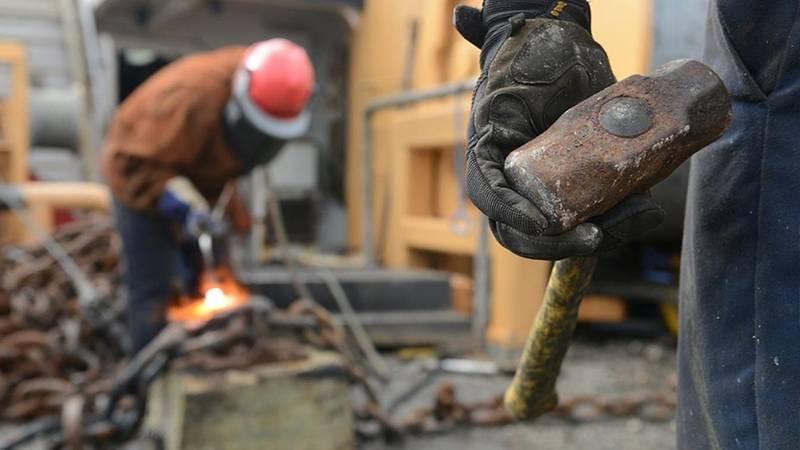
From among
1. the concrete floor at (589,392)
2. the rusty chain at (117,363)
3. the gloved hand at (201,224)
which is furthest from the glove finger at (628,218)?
the gloved hand at (201,224)

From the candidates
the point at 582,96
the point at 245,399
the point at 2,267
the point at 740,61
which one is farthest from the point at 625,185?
the point at 2,267

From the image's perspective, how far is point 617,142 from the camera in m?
1.06

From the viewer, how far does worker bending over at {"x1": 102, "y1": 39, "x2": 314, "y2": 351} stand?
3693 mm

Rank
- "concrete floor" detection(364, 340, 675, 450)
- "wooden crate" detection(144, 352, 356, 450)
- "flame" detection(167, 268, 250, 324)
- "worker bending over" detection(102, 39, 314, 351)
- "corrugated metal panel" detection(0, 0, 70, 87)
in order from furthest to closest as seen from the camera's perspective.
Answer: "corrugated metal panel" detection(0, 0, 70, 87), "flame" detection(167, 268, 250, 324), "worker bending over" detection(102, 39, 314, 351), "concrete floor" detection(364, 340, 675, 450), "wooden crate" detection(144, 352, 356, 450)

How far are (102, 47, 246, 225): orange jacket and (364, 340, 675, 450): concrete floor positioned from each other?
4.79ft

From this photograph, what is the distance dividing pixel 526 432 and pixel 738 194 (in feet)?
8.43

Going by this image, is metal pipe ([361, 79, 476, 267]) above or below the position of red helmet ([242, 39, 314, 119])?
below

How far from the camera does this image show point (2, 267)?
202 inches

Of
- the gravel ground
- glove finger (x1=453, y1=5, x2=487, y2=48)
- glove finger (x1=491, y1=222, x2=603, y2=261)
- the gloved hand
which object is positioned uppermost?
glove finger (x1=453, y1=5, x2=487, y2=48)

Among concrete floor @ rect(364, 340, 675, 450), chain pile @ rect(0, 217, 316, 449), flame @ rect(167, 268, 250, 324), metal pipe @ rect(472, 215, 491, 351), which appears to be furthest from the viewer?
metal pipe @ rect(472, 215, 491, 351)

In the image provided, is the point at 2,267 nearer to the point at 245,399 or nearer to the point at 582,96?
the point at 245,399

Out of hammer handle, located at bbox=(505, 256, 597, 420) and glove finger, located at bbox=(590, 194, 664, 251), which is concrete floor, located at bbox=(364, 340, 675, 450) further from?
glove finger, located at bbox=(590, 194, 664, 251)

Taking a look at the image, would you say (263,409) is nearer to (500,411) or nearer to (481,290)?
(500,411)

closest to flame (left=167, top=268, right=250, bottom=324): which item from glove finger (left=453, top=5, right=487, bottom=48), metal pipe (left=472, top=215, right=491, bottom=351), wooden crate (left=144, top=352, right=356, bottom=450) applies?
wooden crate (left=144, top=352, right=356, bottom=450)
